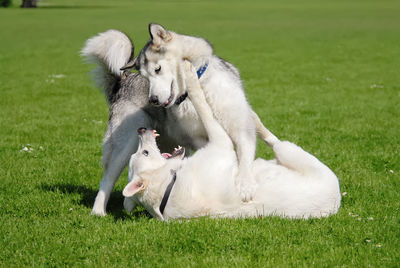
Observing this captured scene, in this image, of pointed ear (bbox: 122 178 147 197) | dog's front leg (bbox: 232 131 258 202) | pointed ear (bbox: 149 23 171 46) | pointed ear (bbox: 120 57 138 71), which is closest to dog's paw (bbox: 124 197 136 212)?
pointed ear (bbox: 122 178 147 197)

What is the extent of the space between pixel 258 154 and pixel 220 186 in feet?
10.0

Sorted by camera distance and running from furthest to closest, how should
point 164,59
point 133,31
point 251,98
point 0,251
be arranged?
point 133,31 → point 251,98 → point 164,59 → point 0,251

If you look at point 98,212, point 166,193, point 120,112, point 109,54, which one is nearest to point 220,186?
point 166,193

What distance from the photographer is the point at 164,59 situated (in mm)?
5137

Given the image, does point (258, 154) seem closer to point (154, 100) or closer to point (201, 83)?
point (201, 83)

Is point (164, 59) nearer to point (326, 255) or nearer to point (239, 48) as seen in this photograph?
point (326, 255)

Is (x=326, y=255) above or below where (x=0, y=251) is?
above

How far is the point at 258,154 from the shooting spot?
746 cm

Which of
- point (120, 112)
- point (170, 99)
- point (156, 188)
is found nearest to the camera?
point (156, 188)

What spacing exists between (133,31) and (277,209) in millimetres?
23935

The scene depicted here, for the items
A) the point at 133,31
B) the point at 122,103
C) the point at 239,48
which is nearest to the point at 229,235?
the point at 122,103

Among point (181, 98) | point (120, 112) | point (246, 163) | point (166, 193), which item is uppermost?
point (181, 98)

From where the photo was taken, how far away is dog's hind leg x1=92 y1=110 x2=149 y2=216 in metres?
5.39

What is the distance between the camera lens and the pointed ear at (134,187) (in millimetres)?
4414
